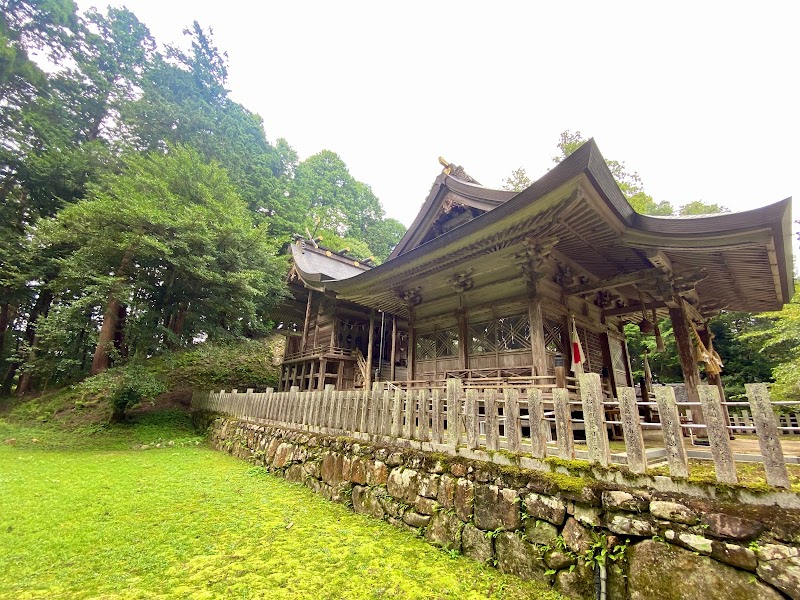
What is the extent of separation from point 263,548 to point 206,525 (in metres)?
1.24

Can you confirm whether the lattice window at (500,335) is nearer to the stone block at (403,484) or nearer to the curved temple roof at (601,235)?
the curved temple roof at (601,235)

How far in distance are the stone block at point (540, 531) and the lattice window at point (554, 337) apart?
5.00 meters

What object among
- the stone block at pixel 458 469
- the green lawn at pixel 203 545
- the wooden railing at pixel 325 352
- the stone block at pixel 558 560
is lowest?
the green lawn at pixel 203 545

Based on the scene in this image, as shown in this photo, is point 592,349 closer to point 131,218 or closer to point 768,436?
point 768,436

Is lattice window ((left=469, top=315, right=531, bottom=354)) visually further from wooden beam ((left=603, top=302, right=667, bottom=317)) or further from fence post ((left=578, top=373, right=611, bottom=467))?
fence post ((left=578, top=373, right=611, bottom=467))

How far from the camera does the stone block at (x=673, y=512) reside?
257 cm

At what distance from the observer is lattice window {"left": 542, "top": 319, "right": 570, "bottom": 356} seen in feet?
26.1

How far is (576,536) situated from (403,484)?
2330mm

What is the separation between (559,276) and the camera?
27.6 feet

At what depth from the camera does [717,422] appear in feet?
8.96

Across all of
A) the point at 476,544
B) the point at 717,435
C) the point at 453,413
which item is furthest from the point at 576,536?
the point at 453,413

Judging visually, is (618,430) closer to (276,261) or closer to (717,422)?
(717,422)

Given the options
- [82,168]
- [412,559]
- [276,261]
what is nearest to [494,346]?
[412,559]

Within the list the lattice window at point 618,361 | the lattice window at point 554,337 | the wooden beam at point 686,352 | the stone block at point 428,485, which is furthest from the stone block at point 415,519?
the lattice window at point 618,361
